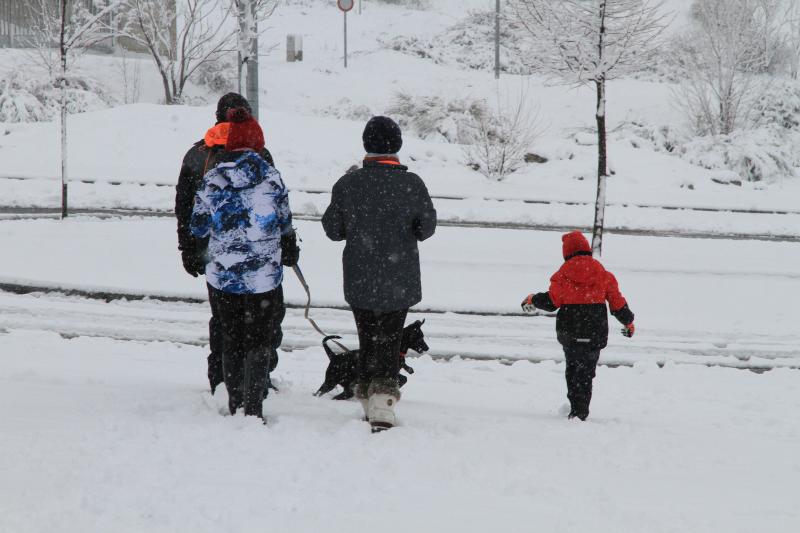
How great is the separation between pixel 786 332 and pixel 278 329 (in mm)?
6442

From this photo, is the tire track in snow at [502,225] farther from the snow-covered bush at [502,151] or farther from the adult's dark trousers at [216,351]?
the adult's dark trousers at [216,351]

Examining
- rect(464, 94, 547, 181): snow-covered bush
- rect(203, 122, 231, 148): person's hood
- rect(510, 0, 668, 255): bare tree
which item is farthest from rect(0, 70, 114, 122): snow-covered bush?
rect(203, 122, 231, 148): person's hood

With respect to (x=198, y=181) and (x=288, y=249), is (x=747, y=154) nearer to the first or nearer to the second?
(x=288, y=249)

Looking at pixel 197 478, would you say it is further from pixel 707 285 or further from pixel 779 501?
pixel 707 285

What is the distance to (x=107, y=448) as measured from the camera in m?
3.74

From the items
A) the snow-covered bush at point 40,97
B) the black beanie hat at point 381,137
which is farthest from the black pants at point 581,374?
the snow-covered bush at point 40,97

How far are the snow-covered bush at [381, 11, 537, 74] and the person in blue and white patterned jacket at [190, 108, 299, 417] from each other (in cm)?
2911

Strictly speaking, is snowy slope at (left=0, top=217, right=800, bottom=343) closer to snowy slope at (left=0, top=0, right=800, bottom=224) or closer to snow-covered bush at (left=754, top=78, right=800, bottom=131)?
snowy slope at (left=0, top=0, right=800, bottom=224)

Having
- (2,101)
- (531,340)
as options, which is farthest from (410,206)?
(2,101)

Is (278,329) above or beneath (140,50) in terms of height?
beneath

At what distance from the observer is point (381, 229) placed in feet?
14.2

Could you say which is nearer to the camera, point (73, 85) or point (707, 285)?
point (707, 285)

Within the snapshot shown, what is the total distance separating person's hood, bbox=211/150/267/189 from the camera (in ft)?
13.3

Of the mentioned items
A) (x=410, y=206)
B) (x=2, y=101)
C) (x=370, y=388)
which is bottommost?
(x=370, y=388)
